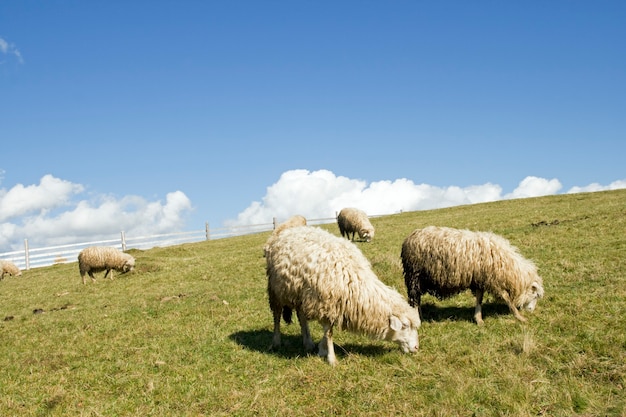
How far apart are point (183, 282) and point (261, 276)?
373 cm

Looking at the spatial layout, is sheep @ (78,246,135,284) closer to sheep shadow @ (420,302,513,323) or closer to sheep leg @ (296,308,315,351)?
sheep leg @ (296,308,315,351)

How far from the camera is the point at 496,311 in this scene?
10078 mm

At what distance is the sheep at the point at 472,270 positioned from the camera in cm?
960

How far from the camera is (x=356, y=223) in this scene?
90.8 ft

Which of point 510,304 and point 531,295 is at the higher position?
point 531,295

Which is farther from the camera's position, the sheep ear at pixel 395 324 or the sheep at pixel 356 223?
the sheep at pixel 356 223

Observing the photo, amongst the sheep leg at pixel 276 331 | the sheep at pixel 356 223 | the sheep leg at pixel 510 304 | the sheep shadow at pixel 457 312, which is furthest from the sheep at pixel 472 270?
the sheep at pixel 356 223

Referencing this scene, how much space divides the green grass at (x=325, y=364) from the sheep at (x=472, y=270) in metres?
0.48

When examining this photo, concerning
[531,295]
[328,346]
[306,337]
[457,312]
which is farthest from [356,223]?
[328,346]

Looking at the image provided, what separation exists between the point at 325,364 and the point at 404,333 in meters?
1.53

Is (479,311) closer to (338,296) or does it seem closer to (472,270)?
(472,270)

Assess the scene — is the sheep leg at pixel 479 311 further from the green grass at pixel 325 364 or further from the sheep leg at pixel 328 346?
the sheep leg at pixel 328 346

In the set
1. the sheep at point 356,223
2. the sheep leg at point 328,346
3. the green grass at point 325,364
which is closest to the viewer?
the green grass at point 325,364

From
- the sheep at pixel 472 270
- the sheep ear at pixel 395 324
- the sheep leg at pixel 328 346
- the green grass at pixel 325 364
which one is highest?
the sheep at pixel 472 270
